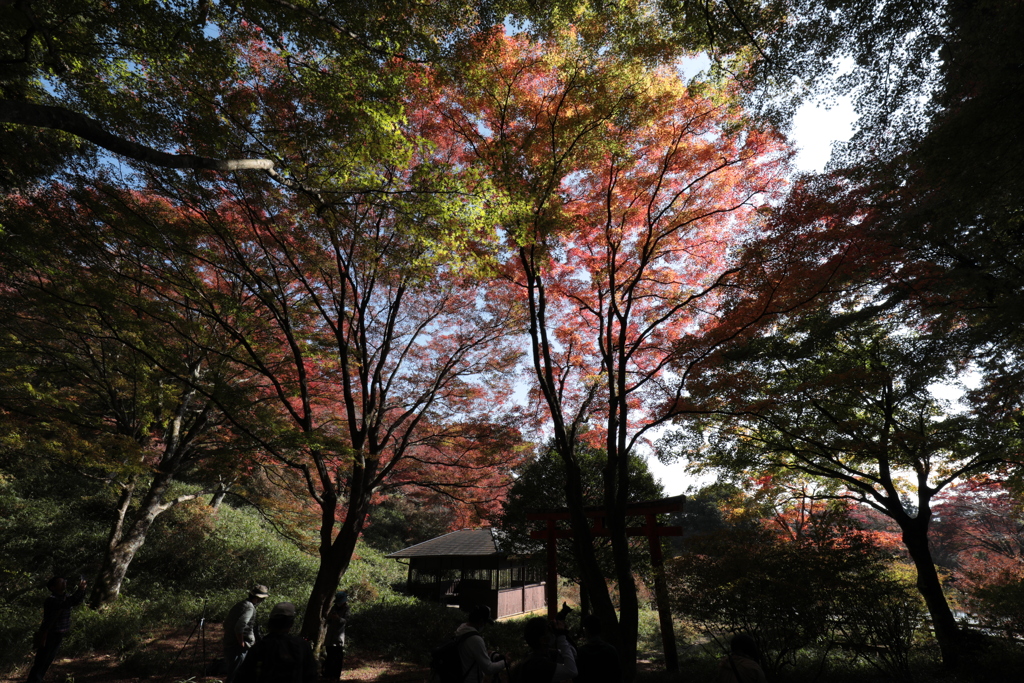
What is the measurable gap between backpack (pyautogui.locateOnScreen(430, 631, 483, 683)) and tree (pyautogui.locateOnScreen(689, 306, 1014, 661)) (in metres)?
6.47

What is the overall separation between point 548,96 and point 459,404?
6.67m

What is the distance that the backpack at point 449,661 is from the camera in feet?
11.9

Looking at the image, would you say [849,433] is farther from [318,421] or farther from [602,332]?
[318,421]

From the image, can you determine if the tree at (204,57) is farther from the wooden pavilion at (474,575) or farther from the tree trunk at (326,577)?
the wooden pavilion at (474,575)

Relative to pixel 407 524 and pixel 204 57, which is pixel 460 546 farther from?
pixel 204 57

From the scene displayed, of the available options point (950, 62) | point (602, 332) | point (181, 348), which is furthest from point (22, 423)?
point (950, 62)

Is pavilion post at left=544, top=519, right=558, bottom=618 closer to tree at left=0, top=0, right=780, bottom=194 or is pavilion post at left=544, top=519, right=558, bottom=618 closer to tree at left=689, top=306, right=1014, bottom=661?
tree at left=689, top=306, right=1014, bottom=661

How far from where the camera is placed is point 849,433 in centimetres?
890

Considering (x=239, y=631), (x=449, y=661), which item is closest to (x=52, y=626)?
(x=239, y=631)

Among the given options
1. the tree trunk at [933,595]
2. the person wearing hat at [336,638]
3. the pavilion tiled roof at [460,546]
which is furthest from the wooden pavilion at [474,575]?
the tree trunk at [933,595]

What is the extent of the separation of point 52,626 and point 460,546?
13.7 metres

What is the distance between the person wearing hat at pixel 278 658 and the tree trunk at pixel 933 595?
1001 cm

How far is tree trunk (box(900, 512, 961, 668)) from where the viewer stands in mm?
7548

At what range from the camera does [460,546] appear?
18.0 metres
